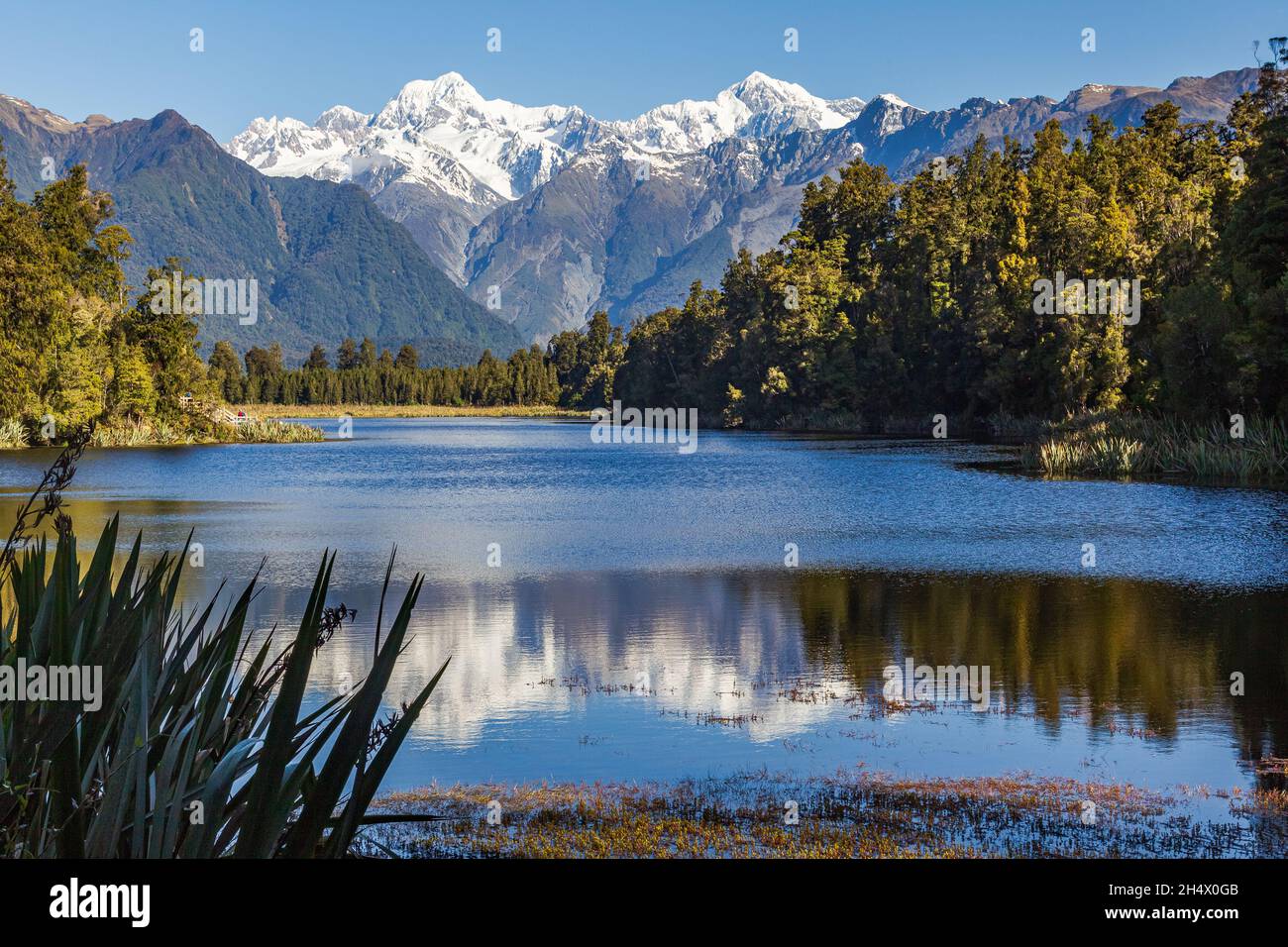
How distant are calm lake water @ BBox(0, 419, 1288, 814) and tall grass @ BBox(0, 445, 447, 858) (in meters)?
2.65

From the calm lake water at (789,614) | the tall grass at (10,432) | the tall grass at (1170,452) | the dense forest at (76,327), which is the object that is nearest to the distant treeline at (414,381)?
the dense forest at (76,327)

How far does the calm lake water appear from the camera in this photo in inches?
420

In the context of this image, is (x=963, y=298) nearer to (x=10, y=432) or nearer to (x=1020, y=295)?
(x=1020, y=295)

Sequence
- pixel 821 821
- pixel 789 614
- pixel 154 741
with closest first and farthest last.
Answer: pixel 154 741 < pixel 821 821 < pixel 789 614

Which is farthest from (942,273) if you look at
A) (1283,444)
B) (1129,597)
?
(1129,597)

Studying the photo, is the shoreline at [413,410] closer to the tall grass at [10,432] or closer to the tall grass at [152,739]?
the tall grass at [10,432]

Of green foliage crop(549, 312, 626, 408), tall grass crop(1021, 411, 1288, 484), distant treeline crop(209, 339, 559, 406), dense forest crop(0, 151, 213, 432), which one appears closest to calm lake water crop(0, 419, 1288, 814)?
tall grass crop(1021, 411, 1288, 484)

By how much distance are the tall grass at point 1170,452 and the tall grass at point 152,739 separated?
39280mm

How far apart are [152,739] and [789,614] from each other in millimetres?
14927

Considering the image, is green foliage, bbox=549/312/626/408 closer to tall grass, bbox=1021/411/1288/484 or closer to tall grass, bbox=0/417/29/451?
tall grass, bbox=0/417/29/451

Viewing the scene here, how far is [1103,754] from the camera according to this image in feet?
33.4

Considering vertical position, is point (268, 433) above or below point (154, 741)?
above

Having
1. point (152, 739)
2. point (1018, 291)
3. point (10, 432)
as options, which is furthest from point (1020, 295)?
point (152, 739)

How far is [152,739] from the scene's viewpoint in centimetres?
346
